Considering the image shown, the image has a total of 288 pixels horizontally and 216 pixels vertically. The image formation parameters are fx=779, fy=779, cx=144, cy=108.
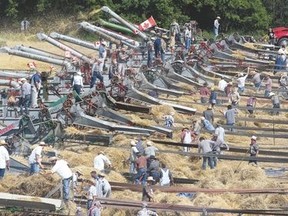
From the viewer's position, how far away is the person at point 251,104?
27041 mm

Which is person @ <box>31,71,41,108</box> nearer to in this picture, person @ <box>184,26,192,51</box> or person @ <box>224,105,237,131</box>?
person @ <box>224,105,237,131</box>

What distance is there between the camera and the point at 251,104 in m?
28.2

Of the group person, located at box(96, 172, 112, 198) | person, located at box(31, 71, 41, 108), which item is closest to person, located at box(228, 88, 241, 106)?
person, located at box(31, 71, 41, 108)

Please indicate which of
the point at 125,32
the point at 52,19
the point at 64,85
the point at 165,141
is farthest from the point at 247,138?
the point at 52,19

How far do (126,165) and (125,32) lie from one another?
64.7ft

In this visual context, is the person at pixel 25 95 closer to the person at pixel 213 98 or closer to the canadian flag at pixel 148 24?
the person at pixel 213 98

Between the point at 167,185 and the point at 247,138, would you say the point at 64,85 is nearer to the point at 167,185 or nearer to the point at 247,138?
the point at 247,138

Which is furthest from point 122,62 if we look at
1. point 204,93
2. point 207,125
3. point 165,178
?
point 165,178

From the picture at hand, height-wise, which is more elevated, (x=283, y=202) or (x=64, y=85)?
(x=64, y=85)

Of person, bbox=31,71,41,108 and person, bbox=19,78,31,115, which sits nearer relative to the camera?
person, bbox=19,78,31,115

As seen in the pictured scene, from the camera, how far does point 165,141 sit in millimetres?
22859

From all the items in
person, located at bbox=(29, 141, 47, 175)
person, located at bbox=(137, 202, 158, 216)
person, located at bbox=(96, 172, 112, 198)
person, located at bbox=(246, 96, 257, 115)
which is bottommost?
person, located at bbox=(137, 202, 158, 216)

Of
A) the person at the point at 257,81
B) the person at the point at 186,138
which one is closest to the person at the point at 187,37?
the person at the point at 257,81

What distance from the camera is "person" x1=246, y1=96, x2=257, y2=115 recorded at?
1065 inches
